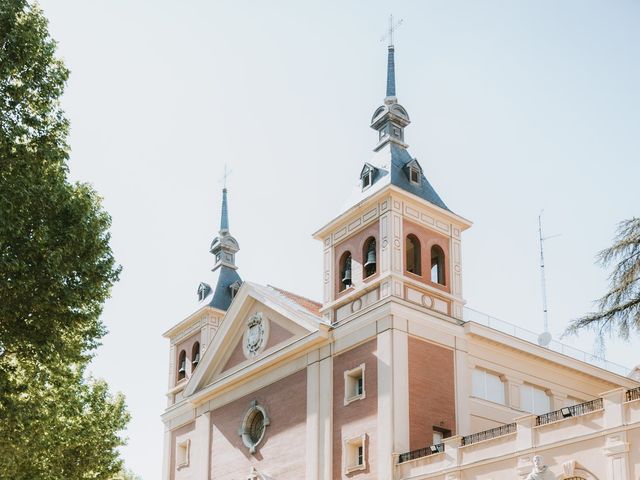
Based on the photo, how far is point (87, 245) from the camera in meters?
24.8

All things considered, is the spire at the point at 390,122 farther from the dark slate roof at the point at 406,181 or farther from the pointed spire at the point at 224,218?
the pointed spire at the point at 224,218

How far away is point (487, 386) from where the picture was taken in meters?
36.8

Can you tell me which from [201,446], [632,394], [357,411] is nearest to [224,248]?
[201,446]

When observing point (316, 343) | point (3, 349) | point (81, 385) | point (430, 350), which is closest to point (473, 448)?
point (430, 350)

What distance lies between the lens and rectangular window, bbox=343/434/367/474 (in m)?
34.0

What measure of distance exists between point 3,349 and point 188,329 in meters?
24.9

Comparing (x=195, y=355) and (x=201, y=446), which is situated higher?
(x=195, y=355)

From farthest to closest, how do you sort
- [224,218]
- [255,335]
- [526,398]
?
[224,218], [255,335], [526,398]

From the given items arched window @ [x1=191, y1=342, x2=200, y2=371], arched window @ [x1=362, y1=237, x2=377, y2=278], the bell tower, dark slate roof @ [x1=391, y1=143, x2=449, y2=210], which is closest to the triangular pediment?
the bell tower

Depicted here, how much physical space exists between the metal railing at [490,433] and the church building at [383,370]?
0.22ft

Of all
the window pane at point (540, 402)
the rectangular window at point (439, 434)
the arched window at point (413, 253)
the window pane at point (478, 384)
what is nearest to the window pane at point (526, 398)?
the window pane at point (540, 402)

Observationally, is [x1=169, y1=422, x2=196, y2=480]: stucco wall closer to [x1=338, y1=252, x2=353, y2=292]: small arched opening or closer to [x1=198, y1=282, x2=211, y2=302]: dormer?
[x1=198, y1=282, x2=211, y2=302]: dormer

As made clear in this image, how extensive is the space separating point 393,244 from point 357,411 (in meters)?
6.16

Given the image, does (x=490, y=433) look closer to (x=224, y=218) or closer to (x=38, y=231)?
(x=38, y=231)
